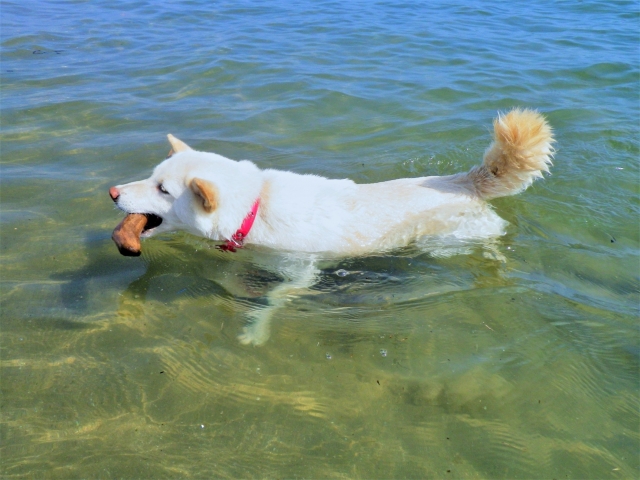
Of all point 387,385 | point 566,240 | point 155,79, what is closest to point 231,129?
point 155,79

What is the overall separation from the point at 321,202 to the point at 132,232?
5.45 ft

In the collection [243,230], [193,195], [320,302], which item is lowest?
[320,302]

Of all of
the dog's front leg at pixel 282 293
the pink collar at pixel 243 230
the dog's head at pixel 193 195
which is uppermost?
the dog's head at pixel 193 195

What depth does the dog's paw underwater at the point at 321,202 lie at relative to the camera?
14.7ft

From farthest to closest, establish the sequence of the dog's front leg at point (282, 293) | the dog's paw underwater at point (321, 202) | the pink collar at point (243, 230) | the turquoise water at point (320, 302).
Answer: the pink collar at point (243, 230), the dog's paw underwater at point (321, 202), the dog's front leg at point (282, 293), the turquoise water at point (320, 302)

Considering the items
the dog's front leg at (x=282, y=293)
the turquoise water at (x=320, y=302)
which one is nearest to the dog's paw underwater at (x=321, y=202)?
the dog's front leg at (x=282, y=293)

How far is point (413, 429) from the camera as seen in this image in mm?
3279

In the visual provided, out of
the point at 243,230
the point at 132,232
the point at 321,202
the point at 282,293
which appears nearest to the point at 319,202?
the point at 321,202

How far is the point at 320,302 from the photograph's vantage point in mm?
4609

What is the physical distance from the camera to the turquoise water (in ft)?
10.4

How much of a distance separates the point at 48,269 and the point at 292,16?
1086cm

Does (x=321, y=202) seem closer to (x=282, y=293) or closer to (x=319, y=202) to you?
(x=319, y=202)

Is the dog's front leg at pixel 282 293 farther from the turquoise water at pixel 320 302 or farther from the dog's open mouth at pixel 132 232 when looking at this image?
the dog's open mouth at pixel 132 232

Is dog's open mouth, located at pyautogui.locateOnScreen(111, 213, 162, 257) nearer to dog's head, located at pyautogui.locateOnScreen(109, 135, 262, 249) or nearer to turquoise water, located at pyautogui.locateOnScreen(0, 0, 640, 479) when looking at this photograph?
dog's head, located at pyautogui.locateOnScreen(109, 135, 262, 249)
